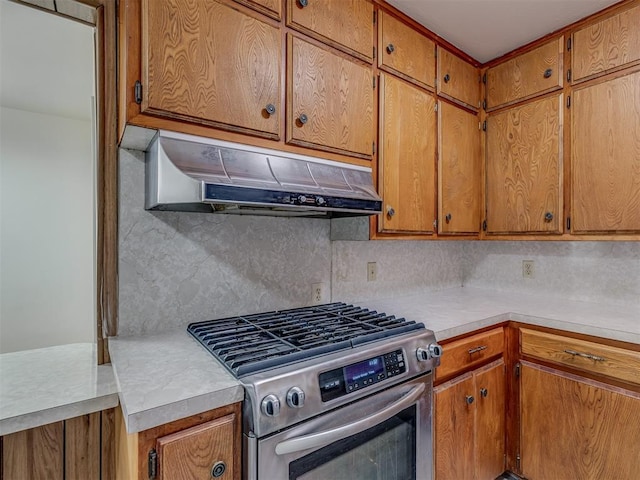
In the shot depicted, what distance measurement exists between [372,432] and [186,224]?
1057 mm

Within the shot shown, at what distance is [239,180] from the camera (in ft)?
3.73

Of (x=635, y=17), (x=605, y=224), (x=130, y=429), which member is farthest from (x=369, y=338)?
(x=635, y=17)

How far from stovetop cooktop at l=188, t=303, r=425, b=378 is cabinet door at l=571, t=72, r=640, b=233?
119 cm

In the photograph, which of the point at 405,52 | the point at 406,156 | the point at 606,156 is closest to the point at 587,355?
the point at 606,156

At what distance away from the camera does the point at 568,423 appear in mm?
1560

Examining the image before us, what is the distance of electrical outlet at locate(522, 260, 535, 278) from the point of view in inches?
89.3

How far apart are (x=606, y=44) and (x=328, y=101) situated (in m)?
1.51

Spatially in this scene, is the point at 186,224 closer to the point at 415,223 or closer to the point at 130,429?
the point at 130,429

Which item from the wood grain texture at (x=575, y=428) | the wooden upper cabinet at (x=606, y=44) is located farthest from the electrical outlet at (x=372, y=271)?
the wooden upper cabinet at (x=606, y=44)

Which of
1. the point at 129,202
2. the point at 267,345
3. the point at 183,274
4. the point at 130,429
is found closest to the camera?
the point at 130,429

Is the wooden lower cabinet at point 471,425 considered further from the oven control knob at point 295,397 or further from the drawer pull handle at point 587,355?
the oven control knob at point 295,397

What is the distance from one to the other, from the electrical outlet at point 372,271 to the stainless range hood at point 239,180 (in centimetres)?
64

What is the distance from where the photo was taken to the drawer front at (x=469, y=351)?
4.75ft

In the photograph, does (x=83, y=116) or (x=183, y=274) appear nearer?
(x=183, y=274)
